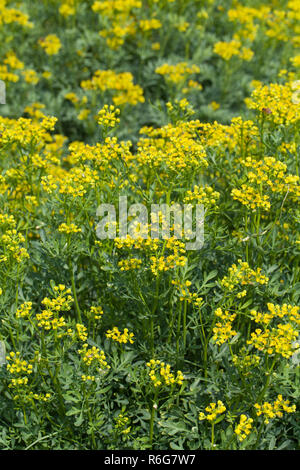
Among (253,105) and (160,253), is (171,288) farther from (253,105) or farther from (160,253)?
(253,105)

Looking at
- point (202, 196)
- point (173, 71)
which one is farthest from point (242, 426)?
point (173, 71)

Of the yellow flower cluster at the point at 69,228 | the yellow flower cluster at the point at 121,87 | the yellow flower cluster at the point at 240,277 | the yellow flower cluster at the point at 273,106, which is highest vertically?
the yellow flower cluster at the point at 121,87

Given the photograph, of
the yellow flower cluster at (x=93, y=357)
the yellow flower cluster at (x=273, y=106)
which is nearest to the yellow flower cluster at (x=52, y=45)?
the yellow flower cluster at (x=273, y=106)

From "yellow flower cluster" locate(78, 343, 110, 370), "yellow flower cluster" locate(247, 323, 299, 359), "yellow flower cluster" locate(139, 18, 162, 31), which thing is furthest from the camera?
"yellow flower cluster" locate(139, 18, 162, 31)

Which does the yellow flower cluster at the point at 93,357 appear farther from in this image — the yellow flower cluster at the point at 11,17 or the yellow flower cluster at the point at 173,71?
the yellow flower cluster at the point at 11,17

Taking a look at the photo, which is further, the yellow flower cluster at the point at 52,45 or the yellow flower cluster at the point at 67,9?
the yellow flower cluster at the point at 67,9

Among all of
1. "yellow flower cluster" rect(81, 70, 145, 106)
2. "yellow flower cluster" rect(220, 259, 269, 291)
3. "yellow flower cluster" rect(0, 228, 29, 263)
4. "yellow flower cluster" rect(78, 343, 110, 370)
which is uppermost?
"yellow flower cluster" rect(81, 70, 145, 106)

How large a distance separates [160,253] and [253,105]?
4.04 ft

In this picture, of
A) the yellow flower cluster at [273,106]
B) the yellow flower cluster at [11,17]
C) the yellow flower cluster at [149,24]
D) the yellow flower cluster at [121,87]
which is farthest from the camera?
the yellow flower cluster at [149,24]

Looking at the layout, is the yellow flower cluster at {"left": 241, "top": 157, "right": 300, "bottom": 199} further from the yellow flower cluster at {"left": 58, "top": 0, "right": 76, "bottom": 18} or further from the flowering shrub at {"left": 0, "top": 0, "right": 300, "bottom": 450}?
the yellow flower cluster at {"left": 58, "top": 0, "right": 76, "bottom": 18}

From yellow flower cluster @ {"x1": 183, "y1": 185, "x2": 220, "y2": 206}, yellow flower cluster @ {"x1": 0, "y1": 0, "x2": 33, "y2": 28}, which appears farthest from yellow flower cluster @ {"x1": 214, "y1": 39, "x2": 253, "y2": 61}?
yellow flower cluster @ {"x1": 183, "y1": 185, "x2": 220, "y2": 206}

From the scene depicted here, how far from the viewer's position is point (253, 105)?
3328mm
